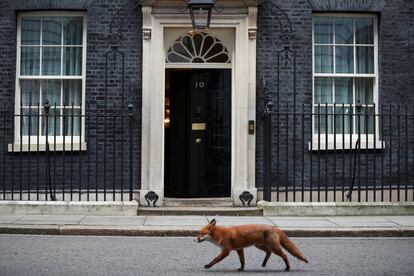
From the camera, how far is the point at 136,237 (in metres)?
8.85

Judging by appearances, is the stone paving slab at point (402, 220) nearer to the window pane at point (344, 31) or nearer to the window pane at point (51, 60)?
the window pane at point (344, 31)

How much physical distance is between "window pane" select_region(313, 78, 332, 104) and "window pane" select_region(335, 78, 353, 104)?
0.15m

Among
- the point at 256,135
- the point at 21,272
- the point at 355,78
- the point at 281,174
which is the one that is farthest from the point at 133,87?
the point at 21,272

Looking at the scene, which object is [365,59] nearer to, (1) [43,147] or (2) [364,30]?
(2) [364,30]

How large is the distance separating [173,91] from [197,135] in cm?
101

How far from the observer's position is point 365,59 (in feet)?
40.7

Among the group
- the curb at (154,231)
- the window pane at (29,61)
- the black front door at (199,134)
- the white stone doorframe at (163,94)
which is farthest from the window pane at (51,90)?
the curb at (154,231)

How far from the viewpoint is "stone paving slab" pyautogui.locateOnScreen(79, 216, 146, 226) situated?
9.43 m

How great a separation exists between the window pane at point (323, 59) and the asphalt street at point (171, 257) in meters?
4.50

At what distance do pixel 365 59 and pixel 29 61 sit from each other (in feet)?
22.1

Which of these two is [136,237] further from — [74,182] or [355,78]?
[355,78]

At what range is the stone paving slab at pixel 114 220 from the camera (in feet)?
30.9

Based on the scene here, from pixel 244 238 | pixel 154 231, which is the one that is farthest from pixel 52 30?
pixel 244 238

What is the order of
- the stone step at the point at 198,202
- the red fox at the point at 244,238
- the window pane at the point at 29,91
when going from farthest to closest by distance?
the window pane at the point at 29,91
the stone step at the point at 198,202
the red fox at the point at 244,238
